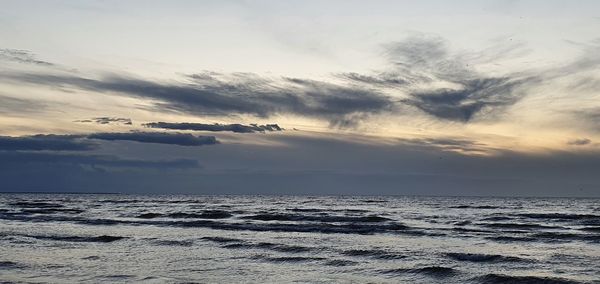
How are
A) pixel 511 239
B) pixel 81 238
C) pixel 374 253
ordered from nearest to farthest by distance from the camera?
pixel 374 253
pixel 81 238
pixel 511 239

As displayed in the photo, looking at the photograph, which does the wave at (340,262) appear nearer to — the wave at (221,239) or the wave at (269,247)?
the wave at (269,247)

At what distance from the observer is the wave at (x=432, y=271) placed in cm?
2058

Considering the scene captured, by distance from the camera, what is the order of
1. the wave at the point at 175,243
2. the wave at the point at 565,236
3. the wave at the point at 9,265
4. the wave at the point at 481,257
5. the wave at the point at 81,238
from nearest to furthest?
the wave at the point at 9,265 → the wave at the point at 481,257 → the wave at the point at 175,243 → the wave at the point at 81,238 → the wave at the point at 565,236

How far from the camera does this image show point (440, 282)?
62.8 feet

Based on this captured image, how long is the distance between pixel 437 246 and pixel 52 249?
1990 cm

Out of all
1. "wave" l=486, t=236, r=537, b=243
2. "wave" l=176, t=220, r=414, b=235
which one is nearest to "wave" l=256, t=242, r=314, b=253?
"wave" l=176, t=220, r=414, b=235

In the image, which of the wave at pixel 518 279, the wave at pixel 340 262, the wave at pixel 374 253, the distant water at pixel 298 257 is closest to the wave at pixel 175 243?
the distant water at pixel 298 257

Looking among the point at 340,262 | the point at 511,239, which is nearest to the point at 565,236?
the point at 511,239

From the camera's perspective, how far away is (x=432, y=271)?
Answer: 21016 millimetres

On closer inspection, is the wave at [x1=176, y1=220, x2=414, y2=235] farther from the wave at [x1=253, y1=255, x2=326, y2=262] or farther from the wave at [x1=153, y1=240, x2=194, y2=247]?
the wave at [x1=253, y1=255, x2=326, y2=262]

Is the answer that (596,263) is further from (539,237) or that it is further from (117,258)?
(117,258)

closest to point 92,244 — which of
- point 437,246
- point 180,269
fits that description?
point 180,269

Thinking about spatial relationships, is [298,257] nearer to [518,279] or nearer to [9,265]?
[518,279]

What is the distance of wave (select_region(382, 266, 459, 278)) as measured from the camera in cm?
2058
